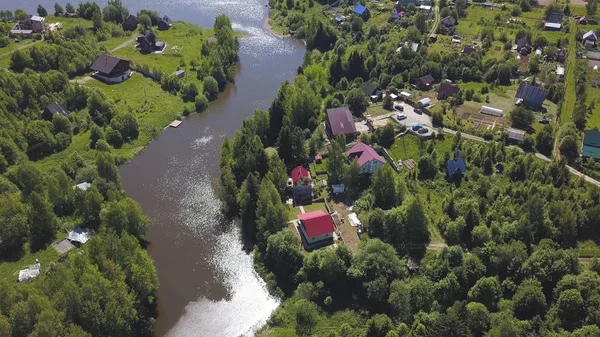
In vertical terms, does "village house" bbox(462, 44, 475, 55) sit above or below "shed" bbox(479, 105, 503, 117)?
above

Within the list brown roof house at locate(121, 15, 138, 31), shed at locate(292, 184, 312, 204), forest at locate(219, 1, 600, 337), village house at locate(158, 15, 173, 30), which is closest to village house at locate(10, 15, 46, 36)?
brown roof house at locate(121, 15, 138, 31)

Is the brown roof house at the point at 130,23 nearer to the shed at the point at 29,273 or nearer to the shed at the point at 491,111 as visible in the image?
the shed at the point at 29,273

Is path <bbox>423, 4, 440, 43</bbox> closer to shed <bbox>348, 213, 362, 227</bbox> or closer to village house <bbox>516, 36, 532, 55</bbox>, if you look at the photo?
village house <bbox>516, 36, 532, 55</bbox>

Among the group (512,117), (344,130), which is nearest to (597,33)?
(512,117)

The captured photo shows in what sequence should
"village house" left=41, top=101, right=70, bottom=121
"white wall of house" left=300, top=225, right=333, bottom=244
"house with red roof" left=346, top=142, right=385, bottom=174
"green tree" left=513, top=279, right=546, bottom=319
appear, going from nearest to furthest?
"green tree" left=513, top=279, right=546, bottom=319, "white wall of house" left=300, top=225, right=333, bottom=244, "house with red roof" left=346, top=142, right=385, bottom=174, "village house" left=41, top=101, right=70, bottom=121

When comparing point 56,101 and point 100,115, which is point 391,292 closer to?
point 100,115
